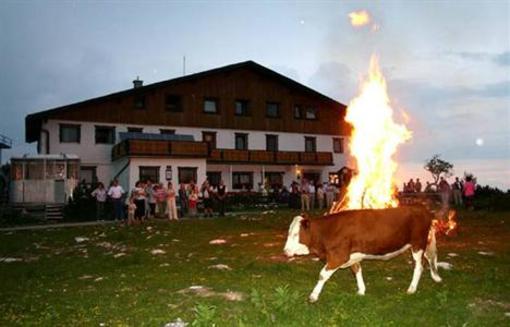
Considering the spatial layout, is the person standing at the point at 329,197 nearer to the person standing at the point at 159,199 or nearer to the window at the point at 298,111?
the person standing at the point at 159,199

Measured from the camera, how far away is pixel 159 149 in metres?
45.8

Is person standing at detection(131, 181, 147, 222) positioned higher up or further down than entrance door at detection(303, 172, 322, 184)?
further down

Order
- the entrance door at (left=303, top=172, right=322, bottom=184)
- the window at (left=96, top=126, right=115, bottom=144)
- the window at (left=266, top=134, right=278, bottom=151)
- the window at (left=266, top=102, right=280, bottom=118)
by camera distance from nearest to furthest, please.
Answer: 1. the window at (left=96, top=126, right=115, bottom=144)
2. the window at (left=266, top=134, right=278, bottom=151)
3. the window at (left=266, top=102, right=280, bottom=118)
4. the entrance door at (left=303, top=172, right=322, bottom=184)

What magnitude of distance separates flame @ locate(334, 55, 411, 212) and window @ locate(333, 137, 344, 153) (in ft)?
133

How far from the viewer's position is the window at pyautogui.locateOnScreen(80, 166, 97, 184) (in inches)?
1868

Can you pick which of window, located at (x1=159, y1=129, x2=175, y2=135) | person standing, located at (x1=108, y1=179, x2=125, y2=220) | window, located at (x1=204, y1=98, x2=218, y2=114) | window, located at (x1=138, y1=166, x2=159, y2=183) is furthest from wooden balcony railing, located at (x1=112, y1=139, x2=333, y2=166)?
person standing, located at (x1=108, y1=179, x2=125, y2=220)

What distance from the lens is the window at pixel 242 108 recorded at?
55653mm

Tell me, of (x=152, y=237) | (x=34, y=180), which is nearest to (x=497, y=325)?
(x=152, y=237)

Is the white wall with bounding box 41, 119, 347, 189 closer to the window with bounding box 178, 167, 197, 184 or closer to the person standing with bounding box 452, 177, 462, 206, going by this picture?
the window with bounding box 178, 167, 197, 184

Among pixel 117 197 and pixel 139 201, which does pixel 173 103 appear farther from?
pixel 139 201

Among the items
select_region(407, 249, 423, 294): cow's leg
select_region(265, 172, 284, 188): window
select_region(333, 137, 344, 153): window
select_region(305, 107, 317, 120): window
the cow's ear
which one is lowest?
select_region(407, 249, 423, 294): cow's leg

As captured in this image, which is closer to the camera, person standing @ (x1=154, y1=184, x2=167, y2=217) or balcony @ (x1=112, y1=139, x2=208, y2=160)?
person standing @ (x1=154, y1=184, x2=167, y2=217)

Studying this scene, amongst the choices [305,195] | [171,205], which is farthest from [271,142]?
[171,205]

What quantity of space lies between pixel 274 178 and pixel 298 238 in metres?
46.1
